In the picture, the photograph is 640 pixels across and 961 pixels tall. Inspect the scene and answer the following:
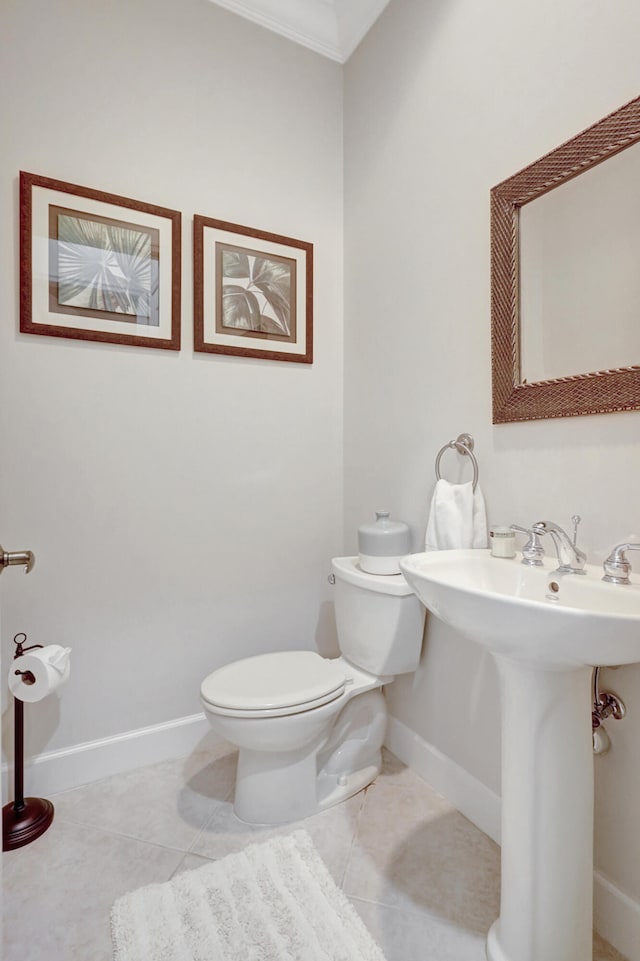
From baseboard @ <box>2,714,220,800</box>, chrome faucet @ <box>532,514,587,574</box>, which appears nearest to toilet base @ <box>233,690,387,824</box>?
baseboard @ <box>2,714,220,800</box>

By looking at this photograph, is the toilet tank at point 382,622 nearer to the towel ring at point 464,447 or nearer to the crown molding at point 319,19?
the towel ring at point 464,447

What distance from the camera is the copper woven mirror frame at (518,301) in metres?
1.02

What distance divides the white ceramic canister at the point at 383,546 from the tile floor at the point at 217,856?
2.43 feet

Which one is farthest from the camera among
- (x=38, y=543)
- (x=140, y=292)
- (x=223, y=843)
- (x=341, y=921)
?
(x=140, y=292)

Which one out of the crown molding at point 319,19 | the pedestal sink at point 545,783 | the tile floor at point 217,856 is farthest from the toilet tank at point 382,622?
the crown molding at point 319,19

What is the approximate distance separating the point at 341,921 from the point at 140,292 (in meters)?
1.89

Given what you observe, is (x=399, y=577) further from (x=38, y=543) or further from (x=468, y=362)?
(x=38, y=543)

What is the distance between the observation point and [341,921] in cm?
111

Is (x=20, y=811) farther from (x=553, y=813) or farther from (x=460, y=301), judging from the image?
(x=460, y=301)

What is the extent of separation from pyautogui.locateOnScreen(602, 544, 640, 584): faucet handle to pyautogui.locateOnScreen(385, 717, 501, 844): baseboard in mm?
811

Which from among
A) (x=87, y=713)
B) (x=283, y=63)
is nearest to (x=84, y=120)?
(x=283, y=63)

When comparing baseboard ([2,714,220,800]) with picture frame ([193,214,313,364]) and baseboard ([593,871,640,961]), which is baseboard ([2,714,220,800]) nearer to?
baseboard ([593,871,640,961])

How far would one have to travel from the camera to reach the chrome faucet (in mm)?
1040

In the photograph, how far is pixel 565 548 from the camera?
1071mm
